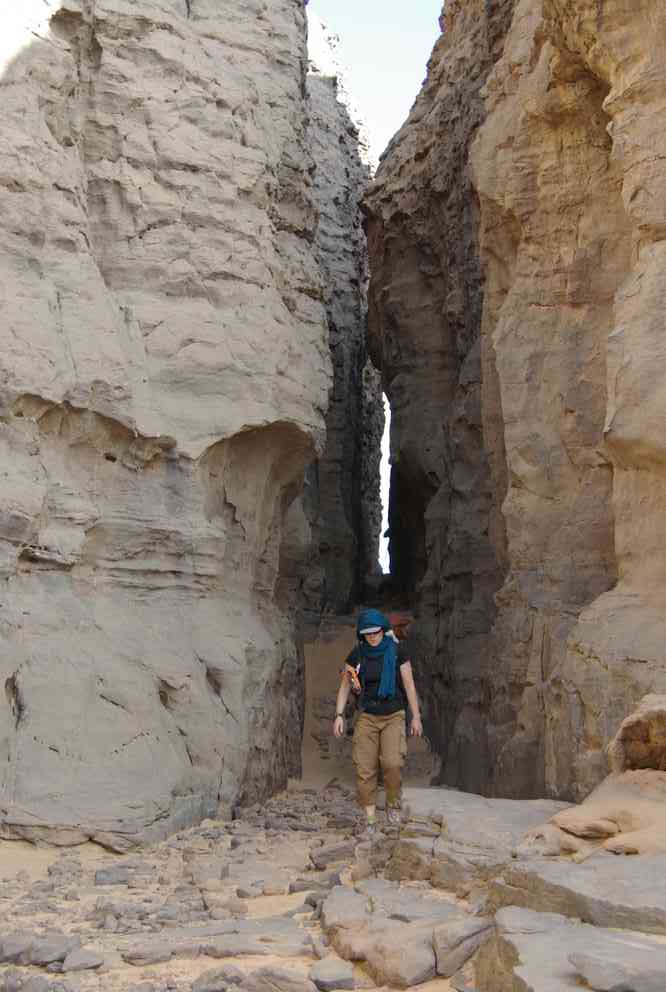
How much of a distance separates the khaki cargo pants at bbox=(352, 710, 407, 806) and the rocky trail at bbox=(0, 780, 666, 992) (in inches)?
14.6

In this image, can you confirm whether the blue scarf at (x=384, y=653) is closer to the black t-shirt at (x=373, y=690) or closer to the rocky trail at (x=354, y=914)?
the black t-shirt at (x=373, y=690)

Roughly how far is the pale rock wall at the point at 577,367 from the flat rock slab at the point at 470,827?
3.08 feet

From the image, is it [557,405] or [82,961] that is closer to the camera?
[82,961]

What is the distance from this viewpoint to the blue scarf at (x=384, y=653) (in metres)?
7.07

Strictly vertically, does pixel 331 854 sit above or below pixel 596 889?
below

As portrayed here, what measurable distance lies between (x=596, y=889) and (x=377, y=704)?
315 centimetres

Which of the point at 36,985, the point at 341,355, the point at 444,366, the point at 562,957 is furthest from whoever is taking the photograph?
the point at 341,355

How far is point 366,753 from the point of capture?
7.18m

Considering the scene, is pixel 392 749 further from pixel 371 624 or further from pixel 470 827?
pixel 470 827

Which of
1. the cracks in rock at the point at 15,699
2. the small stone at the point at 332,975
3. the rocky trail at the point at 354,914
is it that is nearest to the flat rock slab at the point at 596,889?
the rocky trail at the point at 354,914

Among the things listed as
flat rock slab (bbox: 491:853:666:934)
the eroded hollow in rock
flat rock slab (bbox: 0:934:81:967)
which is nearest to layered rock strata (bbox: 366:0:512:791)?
the eroded hollow in rock

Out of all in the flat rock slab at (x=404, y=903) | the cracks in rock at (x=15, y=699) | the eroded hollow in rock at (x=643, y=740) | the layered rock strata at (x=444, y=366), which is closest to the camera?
the flat rock slab at (x=404, y=903)

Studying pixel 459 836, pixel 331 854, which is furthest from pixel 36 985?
pixel 331 854

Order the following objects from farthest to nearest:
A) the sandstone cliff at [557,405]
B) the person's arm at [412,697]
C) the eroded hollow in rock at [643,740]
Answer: the sandstone cliff at [557,405]
the person's arm at [412,697]
the eroded hollow in rock at [643,740]
